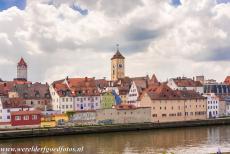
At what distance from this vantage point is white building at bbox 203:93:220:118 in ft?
313

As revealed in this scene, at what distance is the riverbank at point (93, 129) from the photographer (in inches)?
2509

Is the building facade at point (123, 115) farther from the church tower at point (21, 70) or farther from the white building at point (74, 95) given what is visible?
the church tower at point (21, 70)

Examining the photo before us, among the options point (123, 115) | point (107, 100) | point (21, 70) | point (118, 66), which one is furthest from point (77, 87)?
point (118, 66)

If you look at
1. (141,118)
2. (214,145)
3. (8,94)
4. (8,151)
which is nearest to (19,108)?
(8,94)

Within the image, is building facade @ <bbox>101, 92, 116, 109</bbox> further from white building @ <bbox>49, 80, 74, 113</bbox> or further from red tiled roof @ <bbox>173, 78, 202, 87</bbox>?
red tiled roof @ <bbox>173, 78, 202, 87</bbox>

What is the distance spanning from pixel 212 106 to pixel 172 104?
13.5m

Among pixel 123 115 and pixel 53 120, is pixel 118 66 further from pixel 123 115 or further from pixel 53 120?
pixel 53 120

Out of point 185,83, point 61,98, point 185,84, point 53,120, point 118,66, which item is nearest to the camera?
point 53,120

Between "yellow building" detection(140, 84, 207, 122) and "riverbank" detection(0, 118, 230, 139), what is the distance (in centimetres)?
428

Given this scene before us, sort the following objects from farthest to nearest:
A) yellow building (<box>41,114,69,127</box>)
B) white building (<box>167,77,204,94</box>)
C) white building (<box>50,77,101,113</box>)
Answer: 1. white building (<box>167,77,204,94</box>)
2. white building (<box>50,77,101,113</box>)
3. yellow building (<box>41,114,69,127</box>)

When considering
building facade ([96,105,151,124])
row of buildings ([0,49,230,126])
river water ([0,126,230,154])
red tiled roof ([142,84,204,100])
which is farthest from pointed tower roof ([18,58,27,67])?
river water ([0,126,230,154])

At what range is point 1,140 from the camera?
198ft

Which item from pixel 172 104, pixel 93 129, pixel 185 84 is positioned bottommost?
pixel 93 129

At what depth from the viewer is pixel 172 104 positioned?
87.2m
